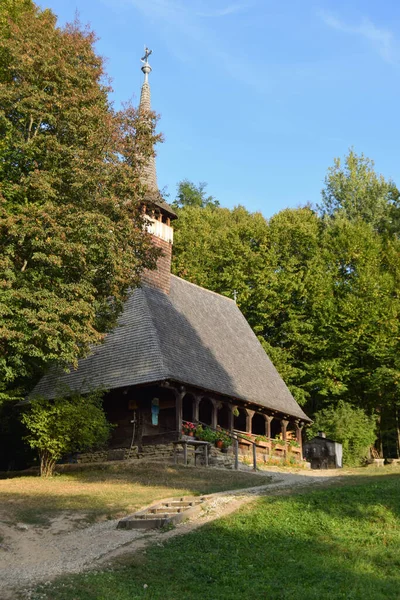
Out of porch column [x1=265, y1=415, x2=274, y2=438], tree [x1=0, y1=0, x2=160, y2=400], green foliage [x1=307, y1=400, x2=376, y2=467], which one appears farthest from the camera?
green foliage [x1=307, y1=400, x2=376, y2=467]

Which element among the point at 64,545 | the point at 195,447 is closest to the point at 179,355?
the point at 195,447

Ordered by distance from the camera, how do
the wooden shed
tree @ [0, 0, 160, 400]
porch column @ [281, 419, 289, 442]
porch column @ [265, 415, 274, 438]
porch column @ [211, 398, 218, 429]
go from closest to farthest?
tree @ [0, 0, 160, 400] < porch column @ [211, 398, 218, 429] < the wooden shed < porch column @ [265, 415, 274, 438] < porch column @ [281, 419, 289, 442]

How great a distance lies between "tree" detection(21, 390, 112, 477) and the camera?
2020 centimetres

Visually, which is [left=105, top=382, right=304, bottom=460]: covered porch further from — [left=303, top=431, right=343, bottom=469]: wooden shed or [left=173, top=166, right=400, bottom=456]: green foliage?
[left=173, top=166, right=400, bottom=456]: green foliage

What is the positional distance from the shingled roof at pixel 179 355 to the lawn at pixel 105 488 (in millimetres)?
3862

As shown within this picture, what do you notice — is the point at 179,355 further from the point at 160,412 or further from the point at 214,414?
the point at 214,414

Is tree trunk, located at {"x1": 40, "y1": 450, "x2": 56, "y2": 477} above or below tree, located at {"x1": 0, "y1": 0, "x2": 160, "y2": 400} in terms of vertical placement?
below

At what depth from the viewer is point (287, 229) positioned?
43156 mm

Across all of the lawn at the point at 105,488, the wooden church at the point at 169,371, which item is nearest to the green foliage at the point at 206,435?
the wooden church at the point at 169,371

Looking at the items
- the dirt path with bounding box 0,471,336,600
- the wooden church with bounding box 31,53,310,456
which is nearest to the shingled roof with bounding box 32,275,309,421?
the wooden church with bounding box 31,53,310,456

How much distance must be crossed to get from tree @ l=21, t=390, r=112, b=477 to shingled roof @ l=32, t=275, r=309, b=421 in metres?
2.38

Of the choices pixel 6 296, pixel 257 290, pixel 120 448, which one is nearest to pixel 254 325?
pixel 257 290

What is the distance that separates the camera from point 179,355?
2522 cm

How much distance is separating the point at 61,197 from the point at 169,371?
781 centimetres
